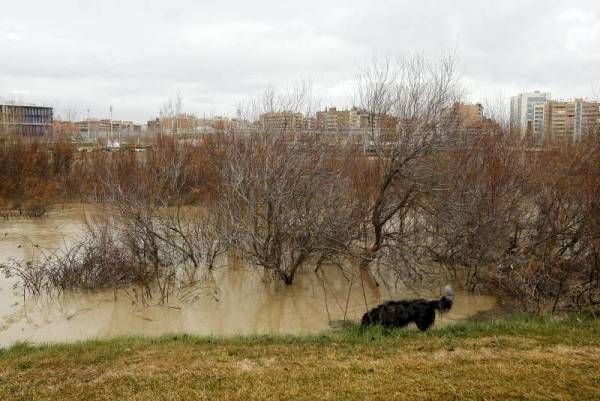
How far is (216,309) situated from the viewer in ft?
34.0

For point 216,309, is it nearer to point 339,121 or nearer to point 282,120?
point 282,120

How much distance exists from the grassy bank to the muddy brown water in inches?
82.3

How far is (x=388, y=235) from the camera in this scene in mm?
12320

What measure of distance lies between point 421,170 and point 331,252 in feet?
9.18

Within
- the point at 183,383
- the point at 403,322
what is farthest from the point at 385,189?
the point at 183,383

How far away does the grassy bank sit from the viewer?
477 centimetres

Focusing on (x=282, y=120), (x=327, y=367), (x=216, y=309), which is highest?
(x=282, y=120)

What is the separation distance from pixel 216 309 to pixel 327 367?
5273mm

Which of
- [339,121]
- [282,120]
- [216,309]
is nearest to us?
[216,309]

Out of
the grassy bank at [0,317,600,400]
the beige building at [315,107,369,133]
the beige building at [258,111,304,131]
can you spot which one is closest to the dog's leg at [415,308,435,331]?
the grassy bank at [0,317,600,400]

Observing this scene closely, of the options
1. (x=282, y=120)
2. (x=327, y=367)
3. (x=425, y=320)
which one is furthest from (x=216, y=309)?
(x=282, y=120)

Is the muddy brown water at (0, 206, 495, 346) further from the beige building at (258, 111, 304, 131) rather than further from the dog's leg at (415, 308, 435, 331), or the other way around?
the beige building at (258, 111, 304, 131)

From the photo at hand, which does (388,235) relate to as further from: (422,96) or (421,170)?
(422,96)

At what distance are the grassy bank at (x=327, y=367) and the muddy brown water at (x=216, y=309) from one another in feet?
6.86
